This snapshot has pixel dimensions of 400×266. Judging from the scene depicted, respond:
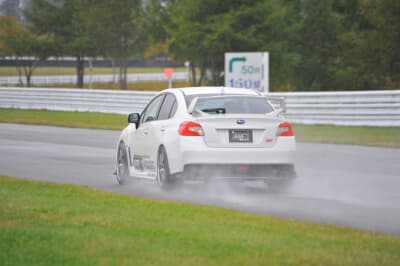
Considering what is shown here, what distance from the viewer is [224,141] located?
1084cm

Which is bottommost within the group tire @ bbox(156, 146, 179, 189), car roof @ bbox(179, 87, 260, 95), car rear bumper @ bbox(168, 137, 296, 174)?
tire @ bbox(156, 146, 179, 189)

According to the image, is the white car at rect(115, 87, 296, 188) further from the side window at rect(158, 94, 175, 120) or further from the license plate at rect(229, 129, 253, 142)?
the side window at rect(158, 94, 175, 120)

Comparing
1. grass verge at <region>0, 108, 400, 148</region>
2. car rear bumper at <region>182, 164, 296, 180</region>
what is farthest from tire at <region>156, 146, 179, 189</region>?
grass verge at <region>0, 108, 400, 148</region>

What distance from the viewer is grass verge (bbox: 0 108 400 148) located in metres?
21.3

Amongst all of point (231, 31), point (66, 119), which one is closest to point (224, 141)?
point (66, 119)

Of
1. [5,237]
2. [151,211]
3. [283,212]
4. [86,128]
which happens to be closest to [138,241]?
[5,237]

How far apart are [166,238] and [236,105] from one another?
4.33 m

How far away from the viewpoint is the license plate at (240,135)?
1087 cm

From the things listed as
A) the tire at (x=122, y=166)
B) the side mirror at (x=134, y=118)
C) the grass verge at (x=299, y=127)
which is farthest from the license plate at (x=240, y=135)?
the grass verge at (x=299, y=127)

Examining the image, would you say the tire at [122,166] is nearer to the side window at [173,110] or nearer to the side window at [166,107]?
the side window at [166,107]

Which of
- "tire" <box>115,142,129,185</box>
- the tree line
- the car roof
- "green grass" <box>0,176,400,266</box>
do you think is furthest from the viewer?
the tree line

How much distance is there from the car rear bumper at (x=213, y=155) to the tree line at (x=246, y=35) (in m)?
36.2

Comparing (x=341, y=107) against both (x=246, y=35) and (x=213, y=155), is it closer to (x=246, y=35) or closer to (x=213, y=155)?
(x=213, y=155)

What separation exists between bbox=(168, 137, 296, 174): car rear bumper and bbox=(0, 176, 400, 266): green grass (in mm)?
1047
